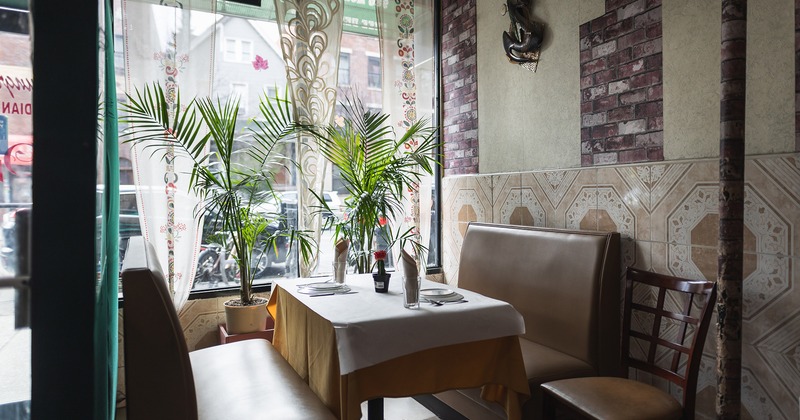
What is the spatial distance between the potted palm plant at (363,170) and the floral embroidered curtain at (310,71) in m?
0.11

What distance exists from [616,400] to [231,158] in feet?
10.1

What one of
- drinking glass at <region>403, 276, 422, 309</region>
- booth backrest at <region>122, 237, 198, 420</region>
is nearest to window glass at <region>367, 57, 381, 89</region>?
drinking glass at <region>403, 276, 422, 309</region>

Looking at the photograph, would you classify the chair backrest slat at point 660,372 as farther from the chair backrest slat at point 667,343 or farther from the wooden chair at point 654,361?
the chair backrest slat at point 667,343

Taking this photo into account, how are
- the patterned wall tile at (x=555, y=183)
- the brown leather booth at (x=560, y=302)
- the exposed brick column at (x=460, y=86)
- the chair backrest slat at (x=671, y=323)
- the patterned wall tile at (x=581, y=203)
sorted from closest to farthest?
1. the chair backrest slat at (x=671, y=323)
2. the brown leather booth at (x=560, y=302)
3. the patterned wall tile at (x=581, y=203)
4. the patterned wall tile at (x=555, y=183)
5. the exposed brick column at (x=460, y=86)

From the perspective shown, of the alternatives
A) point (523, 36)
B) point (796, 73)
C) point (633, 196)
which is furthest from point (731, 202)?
point (523, 36)

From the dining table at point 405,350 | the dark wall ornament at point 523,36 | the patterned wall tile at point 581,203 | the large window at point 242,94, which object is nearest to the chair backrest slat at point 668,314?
the patterned wall tile at point 581,203

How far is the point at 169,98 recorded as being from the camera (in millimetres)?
3590

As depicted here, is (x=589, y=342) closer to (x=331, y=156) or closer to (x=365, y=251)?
(x=365, y=251)

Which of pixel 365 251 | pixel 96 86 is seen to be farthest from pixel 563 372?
pixel 96 86

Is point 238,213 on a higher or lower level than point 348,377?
higher

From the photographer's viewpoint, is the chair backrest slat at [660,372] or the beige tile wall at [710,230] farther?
the chair backrest slat at [660,372]

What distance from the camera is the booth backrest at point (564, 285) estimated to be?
2723 millimetres

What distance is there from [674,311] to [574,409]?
0.85m

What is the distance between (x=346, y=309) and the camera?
7.29 feet
